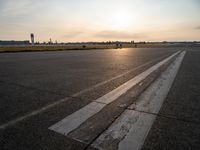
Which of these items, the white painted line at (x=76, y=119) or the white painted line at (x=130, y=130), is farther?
the white painted line at (x=76, y=119)

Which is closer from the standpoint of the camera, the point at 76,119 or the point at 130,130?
the point at 130,130

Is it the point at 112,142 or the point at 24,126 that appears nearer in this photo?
the point at 112,142

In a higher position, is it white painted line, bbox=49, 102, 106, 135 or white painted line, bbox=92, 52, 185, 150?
white painted line, bbox=49, 102, 106, 135

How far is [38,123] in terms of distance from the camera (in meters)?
2.47

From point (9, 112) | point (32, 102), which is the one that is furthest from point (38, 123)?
point (32, 102)

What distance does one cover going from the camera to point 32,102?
3400mm

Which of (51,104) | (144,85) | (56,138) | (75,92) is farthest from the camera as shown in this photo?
(144,85)

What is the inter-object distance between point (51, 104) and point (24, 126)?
921mm

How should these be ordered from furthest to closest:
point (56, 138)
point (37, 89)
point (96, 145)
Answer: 1. point (37, 89)
2. point (56, 138)
3. point (96, 145)

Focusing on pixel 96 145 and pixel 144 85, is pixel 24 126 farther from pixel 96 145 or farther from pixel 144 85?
pixel 144 85

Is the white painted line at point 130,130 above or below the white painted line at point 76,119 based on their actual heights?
below

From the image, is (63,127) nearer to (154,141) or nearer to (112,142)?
(112,142)

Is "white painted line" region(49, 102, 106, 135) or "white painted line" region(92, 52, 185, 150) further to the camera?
"white painted line" region(49, 102, 106, 135)

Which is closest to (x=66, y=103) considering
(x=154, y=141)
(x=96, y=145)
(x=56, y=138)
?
(x=56, y=138)
